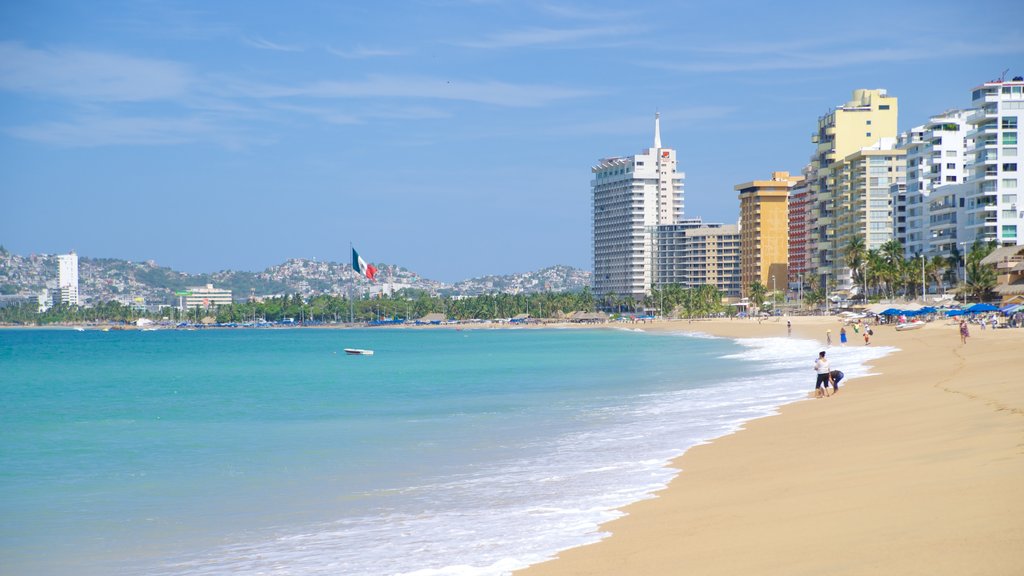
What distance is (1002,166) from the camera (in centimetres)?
8938

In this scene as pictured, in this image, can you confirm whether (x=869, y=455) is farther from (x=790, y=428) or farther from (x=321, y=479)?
(x=321, y=479)

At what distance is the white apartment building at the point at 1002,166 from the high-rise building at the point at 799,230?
74495 mm

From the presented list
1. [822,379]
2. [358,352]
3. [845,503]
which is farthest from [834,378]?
[358,352]

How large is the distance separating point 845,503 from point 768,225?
19067 centimetres

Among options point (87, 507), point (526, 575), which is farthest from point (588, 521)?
point (87, 507)

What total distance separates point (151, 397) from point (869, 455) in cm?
3176

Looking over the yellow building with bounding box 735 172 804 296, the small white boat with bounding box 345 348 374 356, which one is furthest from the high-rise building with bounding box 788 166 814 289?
the small white boat with bounding box 345 348 374 356

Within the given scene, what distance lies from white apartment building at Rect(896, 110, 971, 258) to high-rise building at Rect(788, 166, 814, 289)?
169 feet

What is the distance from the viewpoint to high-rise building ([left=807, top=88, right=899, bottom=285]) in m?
143

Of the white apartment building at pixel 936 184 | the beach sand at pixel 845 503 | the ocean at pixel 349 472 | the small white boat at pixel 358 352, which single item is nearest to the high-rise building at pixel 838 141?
the white apartment building at pixel 936 184

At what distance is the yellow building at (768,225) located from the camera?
7574 inches

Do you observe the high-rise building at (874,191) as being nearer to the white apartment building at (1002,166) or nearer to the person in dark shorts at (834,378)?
the white apartment building at (1002,166)

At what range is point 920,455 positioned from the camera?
38.9 feet

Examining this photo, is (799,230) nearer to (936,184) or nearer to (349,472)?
(936,184)
